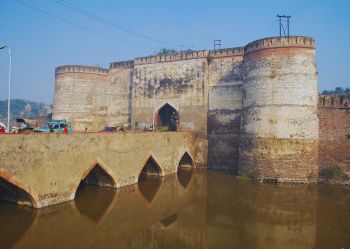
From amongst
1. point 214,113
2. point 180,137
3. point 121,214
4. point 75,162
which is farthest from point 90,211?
point 214,113

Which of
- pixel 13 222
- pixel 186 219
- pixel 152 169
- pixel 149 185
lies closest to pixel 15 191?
pixel 13 222

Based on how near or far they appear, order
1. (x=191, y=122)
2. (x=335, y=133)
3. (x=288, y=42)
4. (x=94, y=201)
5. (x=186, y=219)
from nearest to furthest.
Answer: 1. (x=186, y=219)
2. (x=94, y=201)
3. (x=288, y=42)
4. (x=335, y=133)
5. (x=191, y=122)

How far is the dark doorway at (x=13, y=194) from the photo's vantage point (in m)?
10.9

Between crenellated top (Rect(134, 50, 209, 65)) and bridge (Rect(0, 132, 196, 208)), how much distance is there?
8.26m

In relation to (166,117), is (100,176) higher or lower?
lower

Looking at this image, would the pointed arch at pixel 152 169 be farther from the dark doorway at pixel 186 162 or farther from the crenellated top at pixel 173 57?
the crenellated top at pixel 173 57

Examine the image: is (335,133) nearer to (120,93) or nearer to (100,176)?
(100,176)

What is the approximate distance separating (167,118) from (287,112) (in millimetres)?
11768

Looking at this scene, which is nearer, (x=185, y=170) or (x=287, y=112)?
(x=287, y=112)

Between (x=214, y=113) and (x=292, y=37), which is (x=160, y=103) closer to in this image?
(x=214, y=113)

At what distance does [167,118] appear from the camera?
87.9 feet

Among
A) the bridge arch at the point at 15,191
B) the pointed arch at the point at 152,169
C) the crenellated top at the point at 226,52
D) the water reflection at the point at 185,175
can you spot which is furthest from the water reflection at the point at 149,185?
the crenellated top at the point at 226,52

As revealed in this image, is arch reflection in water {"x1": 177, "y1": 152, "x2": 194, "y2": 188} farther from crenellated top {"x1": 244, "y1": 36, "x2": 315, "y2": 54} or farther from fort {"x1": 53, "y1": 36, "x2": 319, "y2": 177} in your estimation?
crenellated top {"x1": 244, "y1": 36, "x2": 315, "y2": 54}

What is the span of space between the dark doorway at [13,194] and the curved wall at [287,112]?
1199 centimetres
